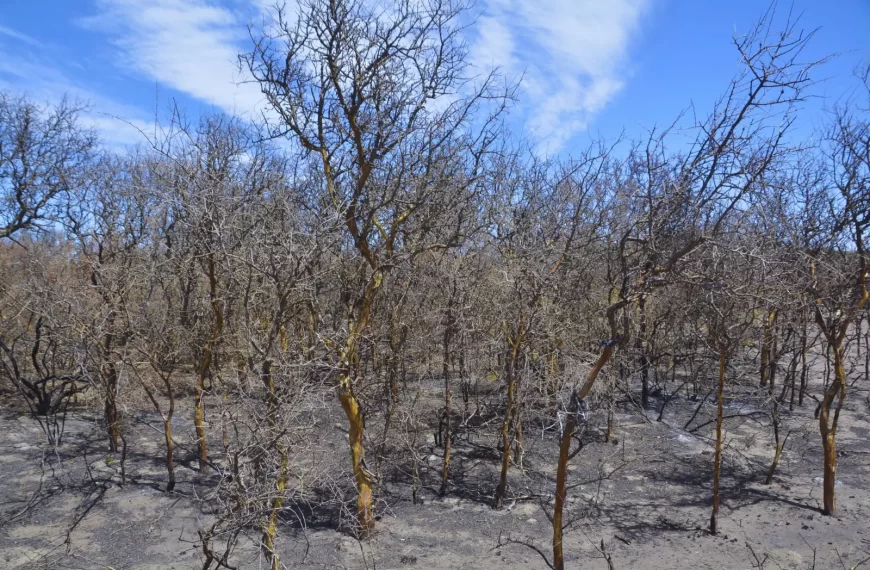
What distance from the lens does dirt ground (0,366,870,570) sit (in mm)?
8094

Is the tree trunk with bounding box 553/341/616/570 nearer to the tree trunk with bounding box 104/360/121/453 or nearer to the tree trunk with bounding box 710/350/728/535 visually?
the tree trunk with bounding box 710/350/728/535

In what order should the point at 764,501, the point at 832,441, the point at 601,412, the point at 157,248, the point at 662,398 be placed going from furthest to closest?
the point at 662,398, the point at 601,412, the point at 157,248, the point at 764,501, the point at 832,441

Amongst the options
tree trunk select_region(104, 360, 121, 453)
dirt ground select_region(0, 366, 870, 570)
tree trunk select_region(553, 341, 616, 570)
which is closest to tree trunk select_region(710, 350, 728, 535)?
dirt ground select_region(0, 366, 870, 570)

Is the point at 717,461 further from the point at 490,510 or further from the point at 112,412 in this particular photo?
the point at 112,412

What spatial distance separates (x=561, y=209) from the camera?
1099cm

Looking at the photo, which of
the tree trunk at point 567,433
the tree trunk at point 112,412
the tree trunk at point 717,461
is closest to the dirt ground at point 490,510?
the tree trunk at point 717,461

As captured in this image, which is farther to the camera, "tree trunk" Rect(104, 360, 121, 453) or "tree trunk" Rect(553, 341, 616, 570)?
"tree trunk" Rect(104, 360, 121, 453)

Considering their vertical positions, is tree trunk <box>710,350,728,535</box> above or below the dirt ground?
above

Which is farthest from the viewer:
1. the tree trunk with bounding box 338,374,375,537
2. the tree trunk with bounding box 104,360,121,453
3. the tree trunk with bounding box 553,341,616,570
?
the tree trunk with bounding box 104,360,121,453

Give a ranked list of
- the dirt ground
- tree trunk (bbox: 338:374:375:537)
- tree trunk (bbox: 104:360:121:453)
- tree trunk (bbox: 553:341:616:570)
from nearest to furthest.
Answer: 1. tree trunk (bbox: 553:341:616:570)
2. the dirt ground
3. tree trunk (bbox: 338:374:375:537)
4. tree trunk (bbox: 104:360:121:453)

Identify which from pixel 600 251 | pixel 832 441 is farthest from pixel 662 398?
pixel 832 441

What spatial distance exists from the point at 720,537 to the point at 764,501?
1.60 meters

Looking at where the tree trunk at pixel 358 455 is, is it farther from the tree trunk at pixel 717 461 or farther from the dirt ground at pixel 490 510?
the tree trunk at pixel 717 461

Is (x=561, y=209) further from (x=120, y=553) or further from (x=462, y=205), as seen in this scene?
(x=120, y=553)
